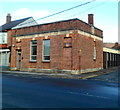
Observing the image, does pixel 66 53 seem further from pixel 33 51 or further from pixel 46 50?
pixel 33 51

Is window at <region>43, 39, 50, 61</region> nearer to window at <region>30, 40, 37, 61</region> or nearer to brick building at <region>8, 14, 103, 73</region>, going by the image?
brick building at <region>8, 14, 103, 73</region>

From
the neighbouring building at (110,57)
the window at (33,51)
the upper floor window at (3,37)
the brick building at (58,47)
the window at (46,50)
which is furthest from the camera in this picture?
the upper floor window at (3,37)

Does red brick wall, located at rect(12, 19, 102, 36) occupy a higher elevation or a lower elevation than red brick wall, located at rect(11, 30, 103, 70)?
higher

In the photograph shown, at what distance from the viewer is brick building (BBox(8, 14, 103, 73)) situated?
17797mm

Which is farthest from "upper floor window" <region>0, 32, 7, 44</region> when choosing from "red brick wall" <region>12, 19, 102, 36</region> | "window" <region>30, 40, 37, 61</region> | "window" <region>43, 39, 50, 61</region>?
"window" <region>43, 39, 50, 61</region>

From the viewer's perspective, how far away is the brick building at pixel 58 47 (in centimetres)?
1780

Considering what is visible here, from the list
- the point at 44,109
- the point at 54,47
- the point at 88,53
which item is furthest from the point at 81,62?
the point at 44,109

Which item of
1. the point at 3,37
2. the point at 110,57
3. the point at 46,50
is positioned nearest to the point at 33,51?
the point at 46,50

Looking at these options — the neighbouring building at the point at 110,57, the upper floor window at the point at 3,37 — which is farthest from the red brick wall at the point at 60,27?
the neighbouring building at the point at 110,57

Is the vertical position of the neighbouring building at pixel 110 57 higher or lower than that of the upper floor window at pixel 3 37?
lower

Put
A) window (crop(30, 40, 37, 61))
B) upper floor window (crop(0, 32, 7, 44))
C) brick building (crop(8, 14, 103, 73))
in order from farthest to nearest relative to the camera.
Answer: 1. upper floor window (crop(0, 32, 7, 44))
2. window (crop(30, 40, 37, 61))
3. brick building (crop(8, 14, 103, 73))

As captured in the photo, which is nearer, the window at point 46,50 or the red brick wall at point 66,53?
the red brick wall at point 66,53

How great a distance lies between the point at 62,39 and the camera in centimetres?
1852

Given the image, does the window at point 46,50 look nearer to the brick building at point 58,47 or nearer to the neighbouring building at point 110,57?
the brick building at point 58,47
